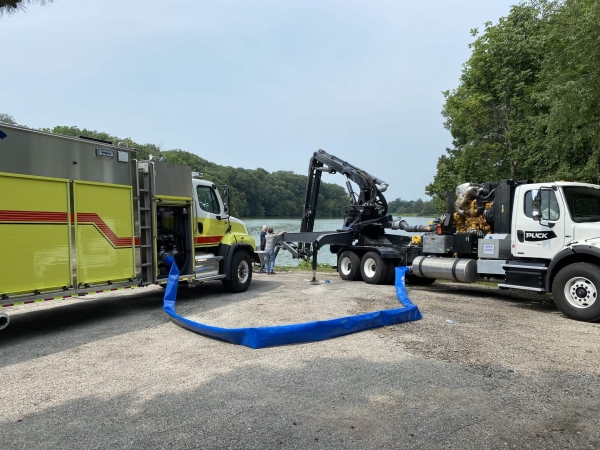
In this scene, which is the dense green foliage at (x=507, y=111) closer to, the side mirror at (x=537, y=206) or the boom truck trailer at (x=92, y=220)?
the side mirror at (x=537, y=206)

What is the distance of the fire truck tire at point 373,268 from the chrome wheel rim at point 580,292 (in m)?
5.24

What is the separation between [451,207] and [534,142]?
943 centimetres

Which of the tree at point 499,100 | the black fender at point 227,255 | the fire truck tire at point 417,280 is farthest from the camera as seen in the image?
the tree at point 499,100

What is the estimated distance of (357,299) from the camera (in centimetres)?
1044

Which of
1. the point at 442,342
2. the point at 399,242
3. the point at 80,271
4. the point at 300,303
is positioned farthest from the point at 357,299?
the point at 80,271

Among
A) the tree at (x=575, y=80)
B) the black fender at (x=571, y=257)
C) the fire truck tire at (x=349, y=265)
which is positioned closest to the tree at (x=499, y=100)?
the tree at (x=575, y=80)

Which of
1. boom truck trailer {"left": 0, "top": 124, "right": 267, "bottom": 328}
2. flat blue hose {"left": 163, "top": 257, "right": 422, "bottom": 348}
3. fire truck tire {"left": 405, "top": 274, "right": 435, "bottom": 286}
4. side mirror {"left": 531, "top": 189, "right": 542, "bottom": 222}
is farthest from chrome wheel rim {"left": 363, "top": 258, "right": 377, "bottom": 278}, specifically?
flat blue hose {"left": 163, "top": 257, "right": 422, "bottom": 348}

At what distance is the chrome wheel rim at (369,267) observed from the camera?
1374cm

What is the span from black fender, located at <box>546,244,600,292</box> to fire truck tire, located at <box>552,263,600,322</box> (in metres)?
0.18

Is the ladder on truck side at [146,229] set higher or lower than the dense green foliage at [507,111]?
lower

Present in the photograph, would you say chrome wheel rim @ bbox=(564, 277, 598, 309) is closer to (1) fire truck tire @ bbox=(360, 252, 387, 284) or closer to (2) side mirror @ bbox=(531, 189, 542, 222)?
(2) side mirror @ bbox=(531, 189, 542, 222)

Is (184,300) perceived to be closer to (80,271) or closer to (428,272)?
(80,271)

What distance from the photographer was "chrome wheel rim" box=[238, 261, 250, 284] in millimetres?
12000

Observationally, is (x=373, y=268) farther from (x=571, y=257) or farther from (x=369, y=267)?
(x=571, y=257)
